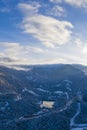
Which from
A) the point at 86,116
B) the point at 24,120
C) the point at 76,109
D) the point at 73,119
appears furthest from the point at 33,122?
the point at 76,109

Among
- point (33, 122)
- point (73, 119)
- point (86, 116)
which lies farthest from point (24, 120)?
point (86, 116)

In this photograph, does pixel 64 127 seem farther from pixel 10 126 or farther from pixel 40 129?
pixel 10 126

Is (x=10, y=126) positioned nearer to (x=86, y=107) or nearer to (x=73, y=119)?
(x=73, y=119)

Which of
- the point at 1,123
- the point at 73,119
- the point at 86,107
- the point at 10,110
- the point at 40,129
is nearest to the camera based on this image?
the point at 40,129

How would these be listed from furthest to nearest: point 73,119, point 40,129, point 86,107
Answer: point 86,107, point 73,119, point 40,129

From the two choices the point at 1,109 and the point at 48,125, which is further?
the point at 1,109

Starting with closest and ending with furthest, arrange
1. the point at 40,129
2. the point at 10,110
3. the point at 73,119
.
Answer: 1. the point at 40,129
2. the point at 73,119
3. the point at 10,110

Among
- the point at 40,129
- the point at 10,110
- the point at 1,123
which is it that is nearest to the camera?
the point at 40,129

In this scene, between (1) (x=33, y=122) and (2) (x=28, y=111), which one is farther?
(2) (x=28, y=111)
